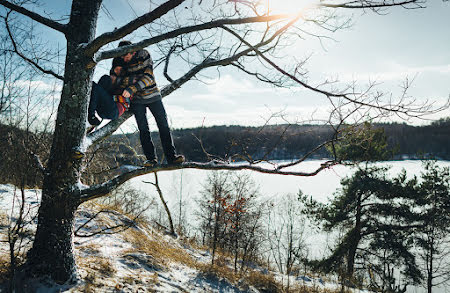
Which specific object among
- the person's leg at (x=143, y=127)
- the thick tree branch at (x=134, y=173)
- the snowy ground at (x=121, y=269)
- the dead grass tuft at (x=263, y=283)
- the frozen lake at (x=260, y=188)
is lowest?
the frozen lake at (x=260, y=188)

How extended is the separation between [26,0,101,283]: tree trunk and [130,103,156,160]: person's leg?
0.57m

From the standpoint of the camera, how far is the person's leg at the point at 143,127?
3076 millimetres

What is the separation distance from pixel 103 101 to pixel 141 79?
55 cm

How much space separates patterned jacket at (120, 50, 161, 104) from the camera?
2.94m

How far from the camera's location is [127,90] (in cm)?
288

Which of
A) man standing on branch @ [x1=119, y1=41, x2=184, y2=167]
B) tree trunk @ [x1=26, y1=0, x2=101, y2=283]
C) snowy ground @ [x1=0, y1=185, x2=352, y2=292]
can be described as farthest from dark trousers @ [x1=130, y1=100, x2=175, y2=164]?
snowy ground @ [x1=0, y1=185, x2=352, y2=292]

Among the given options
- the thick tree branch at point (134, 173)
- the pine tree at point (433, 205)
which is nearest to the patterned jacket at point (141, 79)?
the thick tree branch at point (134, 173)

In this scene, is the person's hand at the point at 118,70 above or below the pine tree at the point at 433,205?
above

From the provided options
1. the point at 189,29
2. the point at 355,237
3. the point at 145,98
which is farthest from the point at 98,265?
the point at 355,237

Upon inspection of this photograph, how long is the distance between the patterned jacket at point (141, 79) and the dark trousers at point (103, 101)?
197 millimetres

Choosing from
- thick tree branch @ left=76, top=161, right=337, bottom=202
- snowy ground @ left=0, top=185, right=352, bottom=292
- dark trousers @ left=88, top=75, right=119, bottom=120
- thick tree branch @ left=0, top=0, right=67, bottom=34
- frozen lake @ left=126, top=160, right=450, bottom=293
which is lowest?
frozen lake @ left=126, top=160, right=450, bottom=293

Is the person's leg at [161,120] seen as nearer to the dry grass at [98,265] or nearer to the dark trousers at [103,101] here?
the dark trousers at [103,101]

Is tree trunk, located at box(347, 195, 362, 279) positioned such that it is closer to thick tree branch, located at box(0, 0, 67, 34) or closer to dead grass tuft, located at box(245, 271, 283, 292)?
dead grass tuft, located at box(245, 271, 283, 292)

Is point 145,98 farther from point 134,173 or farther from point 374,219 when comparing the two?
point 374,219
